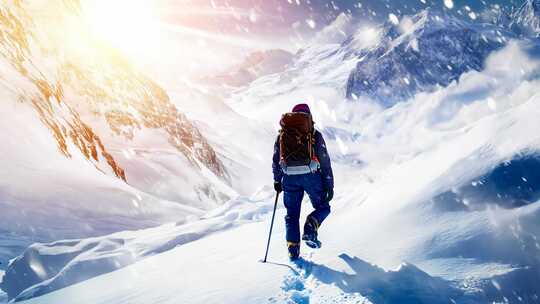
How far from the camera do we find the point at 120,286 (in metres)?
5.16

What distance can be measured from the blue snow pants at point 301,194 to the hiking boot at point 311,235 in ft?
0.57

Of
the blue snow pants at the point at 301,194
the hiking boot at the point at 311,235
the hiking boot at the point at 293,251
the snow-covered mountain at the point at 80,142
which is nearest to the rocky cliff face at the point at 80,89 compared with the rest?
the snow-covered mountain at the point at 80,142

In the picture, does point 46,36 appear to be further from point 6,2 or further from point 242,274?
point 242,274

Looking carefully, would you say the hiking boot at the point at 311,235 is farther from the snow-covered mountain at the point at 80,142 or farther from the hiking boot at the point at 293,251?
the snow-covered mountain at the point at 80,142

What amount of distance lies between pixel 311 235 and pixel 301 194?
744 millimetres

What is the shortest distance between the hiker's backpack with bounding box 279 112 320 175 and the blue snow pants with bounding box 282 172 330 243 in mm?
122

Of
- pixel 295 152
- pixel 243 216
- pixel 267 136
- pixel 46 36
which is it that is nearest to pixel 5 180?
pixel 243 216

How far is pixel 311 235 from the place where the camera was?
4.77 m

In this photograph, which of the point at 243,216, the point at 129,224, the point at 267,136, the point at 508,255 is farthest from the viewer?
the point at 267,136

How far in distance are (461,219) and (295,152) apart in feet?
6.76

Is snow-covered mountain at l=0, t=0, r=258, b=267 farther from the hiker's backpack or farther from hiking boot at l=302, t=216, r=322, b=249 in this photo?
hiking boot at l=302, t=216, r=322, b=249

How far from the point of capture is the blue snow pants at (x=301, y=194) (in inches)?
202

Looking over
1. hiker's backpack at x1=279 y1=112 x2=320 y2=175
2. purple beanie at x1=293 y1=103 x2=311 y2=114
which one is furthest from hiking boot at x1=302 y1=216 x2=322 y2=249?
purple beanie at x1=293 y1=103 x2=311 y2=114

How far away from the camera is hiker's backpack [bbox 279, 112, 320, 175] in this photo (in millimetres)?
5117
